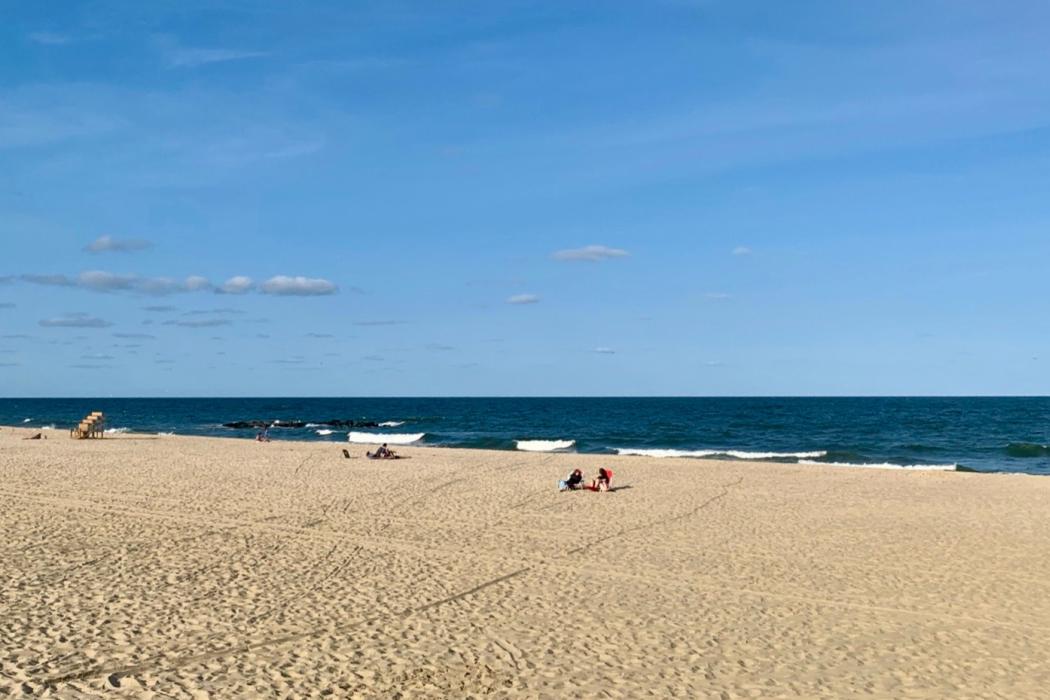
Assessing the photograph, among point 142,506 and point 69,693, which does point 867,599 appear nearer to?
point 69,693

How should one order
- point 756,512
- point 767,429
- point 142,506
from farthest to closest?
point 767,429, point 756,512, point 142,506

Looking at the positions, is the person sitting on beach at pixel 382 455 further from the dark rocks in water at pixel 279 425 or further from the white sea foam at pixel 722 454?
the dark rocks in water at pixel 279 425

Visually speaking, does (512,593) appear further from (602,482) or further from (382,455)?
(382,455)

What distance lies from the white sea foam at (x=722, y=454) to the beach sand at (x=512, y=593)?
1898cm

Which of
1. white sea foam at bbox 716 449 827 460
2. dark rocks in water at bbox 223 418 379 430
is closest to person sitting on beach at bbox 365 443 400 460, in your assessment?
white sea foam at bbox 716 449 827 460

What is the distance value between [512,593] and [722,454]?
3197cm

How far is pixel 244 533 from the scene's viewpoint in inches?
605

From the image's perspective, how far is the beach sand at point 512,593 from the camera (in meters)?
8.39

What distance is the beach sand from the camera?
27.5 feet

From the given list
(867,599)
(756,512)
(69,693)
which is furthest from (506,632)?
(756,512)

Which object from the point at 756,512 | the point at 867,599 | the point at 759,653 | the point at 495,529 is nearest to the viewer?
the point at 759,653

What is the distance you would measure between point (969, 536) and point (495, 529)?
8917 mm

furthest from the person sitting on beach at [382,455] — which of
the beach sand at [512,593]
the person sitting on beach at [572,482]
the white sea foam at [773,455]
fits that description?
the white sea foam at [773,455]

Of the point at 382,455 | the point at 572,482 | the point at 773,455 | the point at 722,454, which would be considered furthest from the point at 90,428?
the point at 773,455
